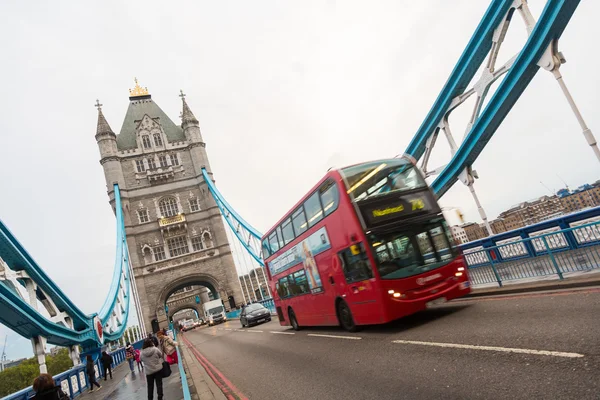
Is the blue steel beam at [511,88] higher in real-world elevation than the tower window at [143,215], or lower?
lower

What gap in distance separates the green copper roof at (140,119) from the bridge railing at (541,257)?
142 ft

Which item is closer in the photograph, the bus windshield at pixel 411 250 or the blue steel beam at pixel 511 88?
the bus windshield at pixel 411 250

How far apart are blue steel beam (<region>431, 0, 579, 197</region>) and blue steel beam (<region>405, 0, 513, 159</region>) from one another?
2.74 metres

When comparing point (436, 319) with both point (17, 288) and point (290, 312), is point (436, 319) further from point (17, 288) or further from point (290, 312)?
point (17, 288)

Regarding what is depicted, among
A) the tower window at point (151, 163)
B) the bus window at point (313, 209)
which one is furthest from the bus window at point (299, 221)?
the tower window at point (151, 163)

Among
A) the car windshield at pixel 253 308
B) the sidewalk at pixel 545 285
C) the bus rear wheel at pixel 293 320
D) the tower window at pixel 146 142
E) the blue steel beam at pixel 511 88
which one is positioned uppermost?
the tower window at pixel 146 142

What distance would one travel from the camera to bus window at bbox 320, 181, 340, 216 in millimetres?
8906

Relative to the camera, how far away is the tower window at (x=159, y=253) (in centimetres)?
4100

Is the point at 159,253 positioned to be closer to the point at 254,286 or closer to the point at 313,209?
the point at 313,209

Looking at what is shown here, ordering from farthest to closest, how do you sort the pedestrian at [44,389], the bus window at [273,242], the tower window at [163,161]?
1. the tower window at [163,161]
2. the bus window at [273,242]
3. the pedestrian at [44,389]

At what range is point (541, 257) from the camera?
8617 millimetres

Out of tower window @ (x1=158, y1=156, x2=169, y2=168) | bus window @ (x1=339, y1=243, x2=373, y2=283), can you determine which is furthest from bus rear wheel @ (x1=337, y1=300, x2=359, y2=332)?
tower window @ (x1=158, y1=156, x2=169, y2=168)

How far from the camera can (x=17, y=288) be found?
12062 mm

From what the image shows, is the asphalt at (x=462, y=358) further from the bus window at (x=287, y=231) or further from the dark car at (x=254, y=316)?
the dark car at (x=254, y=316)
